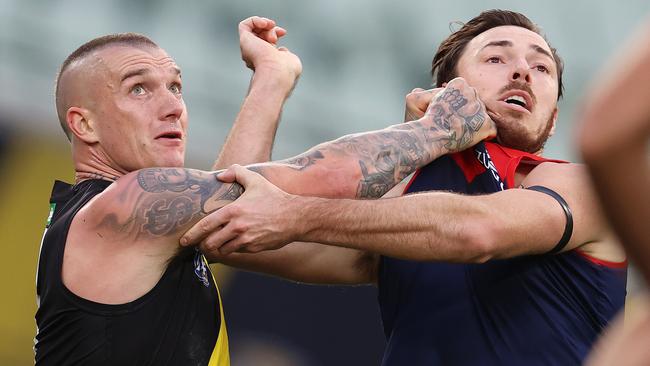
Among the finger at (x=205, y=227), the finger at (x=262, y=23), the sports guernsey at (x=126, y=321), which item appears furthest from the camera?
the finger at (x=262, y=23)

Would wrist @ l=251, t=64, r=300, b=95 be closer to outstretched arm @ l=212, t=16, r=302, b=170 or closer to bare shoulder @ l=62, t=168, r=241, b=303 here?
outstretched arm @ l=212, t=16, r=302, b=170

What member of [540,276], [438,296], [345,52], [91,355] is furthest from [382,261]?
[345,52]

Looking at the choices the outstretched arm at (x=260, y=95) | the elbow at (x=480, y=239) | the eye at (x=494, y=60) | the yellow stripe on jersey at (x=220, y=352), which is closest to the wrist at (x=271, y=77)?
the outstretched arm at (x=260, y=95)

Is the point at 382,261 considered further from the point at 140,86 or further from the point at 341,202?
the point at 140,86

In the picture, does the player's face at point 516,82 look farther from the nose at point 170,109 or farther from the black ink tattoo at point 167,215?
the black ink tattoo at point 167,215

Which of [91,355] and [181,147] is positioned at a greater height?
[181,147]

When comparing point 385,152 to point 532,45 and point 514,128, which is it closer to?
point 514,128

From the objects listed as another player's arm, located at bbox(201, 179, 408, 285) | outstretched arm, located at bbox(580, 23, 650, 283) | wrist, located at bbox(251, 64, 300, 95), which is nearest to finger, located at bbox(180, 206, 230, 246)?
another player's arm, located at bbox(201, 179, 408, 285)

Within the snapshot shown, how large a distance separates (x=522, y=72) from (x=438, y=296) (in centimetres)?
134

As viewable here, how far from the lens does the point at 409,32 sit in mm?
13109

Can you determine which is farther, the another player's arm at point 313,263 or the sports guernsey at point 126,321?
the another player's arm at point 313,263

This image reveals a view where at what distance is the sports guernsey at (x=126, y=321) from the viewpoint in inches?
177

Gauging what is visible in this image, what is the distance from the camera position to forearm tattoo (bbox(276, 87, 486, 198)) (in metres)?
5.07

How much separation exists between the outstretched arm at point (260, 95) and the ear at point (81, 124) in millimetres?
899
